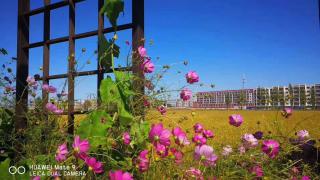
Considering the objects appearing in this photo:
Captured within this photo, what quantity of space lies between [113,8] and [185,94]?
0.57 metres

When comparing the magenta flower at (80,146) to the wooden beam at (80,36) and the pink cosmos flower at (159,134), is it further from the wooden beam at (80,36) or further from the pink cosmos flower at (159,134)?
the wooden beam at (80,36)

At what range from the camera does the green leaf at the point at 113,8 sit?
157 cm

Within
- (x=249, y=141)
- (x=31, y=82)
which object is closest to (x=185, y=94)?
(x=249, y=141)

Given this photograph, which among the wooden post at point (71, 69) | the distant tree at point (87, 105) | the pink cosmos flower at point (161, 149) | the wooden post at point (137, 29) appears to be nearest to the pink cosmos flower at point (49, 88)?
the wooden post at point (71, 69)

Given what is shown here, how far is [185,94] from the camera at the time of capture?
5.95 ft

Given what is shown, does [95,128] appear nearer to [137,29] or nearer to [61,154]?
[61,154]

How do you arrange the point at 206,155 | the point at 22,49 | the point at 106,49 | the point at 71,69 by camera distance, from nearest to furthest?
1. the point at 206,155
2. the point at 106,49
3. the point at 71,69
4. the point at 22,49

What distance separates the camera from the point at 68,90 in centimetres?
230

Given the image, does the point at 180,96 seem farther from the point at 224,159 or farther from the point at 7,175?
the point at 7,175

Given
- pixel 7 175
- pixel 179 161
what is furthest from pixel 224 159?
pixel 7 175

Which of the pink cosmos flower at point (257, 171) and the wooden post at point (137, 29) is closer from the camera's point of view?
the pink cosmos flower at point (257, 171)

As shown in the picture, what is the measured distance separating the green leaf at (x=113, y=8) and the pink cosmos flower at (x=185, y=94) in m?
0.51

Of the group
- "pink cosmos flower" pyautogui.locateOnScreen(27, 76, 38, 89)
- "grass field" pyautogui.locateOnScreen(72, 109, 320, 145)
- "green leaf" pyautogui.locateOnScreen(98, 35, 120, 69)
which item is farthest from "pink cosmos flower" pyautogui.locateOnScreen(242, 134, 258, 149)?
"pink cosmos flower" pyautogui.locateOnScreen(27, 76, 38, 89)

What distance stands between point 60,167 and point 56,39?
1.55m
